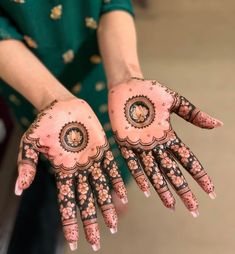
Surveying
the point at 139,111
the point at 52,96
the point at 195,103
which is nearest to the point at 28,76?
the point at 52,96

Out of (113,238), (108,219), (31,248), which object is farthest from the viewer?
(113,238)

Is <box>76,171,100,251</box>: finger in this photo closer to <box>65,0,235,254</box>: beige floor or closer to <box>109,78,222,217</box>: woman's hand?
<box>109,78,222,217</box>: woman's hand

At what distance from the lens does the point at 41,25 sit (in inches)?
23.7

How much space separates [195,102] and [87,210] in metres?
0.77

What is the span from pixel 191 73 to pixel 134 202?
451 millimetres

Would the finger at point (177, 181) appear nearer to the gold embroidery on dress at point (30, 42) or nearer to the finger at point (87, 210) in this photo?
the finger at point (87, 210)

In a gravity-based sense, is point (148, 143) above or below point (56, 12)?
below

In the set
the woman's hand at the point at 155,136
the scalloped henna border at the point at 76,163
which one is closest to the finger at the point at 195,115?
the woman's hand at the point at 155,136

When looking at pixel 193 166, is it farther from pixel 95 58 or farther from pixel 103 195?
pixel 95 58

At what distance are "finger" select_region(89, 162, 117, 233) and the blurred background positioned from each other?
38 centimetres

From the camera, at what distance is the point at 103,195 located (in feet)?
1.64

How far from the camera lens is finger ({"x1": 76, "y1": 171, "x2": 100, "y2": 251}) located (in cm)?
49

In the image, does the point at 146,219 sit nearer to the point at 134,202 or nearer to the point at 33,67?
the point at 134,202

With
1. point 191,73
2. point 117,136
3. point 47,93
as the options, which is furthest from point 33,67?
point 191,73
